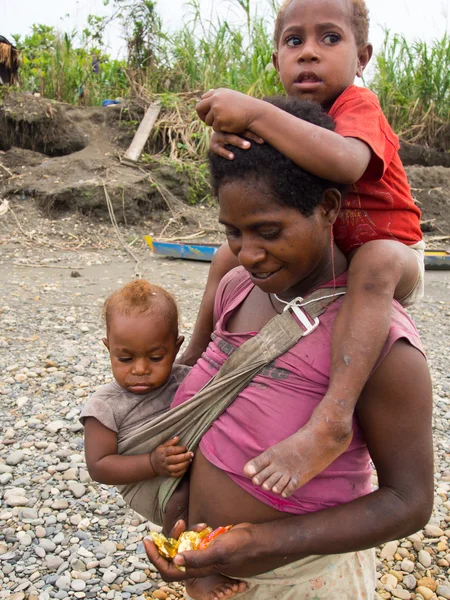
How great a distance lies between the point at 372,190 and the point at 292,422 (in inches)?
26.5

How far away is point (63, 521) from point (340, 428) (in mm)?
1942

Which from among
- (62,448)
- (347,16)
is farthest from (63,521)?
(347,16)

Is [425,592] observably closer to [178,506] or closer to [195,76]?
[178,506]

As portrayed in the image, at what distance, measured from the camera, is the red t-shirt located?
1547mm

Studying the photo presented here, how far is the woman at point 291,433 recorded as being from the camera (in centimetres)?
131

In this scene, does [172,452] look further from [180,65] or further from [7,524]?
[180,65]

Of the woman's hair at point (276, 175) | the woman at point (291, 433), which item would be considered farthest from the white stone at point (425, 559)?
the woman's hair at point (276, 175)

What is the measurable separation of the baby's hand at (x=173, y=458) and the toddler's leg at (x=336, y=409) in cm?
25

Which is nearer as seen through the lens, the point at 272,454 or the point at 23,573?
the point at 272,454

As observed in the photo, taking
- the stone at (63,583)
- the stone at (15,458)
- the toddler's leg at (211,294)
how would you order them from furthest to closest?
1. the stone at (15,458)
2. the stone at (63,583)
3. the toddler's leg at (211,294)

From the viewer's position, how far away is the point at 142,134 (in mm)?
10180

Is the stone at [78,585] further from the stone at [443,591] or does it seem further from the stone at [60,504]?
the stone at [443,591]

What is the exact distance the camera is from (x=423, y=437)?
4.25ft

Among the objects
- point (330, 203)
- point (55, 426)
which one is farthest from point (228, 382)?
point (55, 426)
